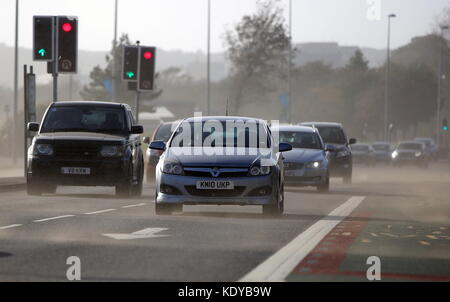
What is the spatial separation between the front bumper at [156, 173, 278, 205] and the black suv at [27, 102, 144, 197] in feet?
19.6

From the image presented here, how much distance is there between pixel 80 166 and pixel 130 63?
1535cm

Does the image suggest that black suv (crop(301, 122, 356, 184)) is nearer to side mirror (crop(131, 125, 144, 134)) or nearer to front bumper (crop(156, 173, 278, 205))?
side mirror (crop(131, 125, 144, 134))

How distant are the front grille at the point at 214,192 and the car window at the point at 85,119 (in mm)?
7308

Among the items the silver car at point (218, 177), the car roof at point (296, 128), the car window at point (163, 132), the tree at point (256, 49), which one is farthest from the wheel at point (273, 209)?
the tree at point (256, 49)

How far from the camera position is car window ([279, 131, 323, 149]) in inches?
1234

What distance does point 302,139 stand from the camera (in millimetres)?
31719

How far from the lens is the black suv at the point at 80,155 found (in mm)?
24719

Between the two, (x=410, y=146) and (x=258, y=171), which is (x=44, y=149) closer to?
(x=258, y=171)

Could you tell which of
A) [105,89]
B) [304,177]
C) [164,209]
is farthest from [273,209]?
[105,89]

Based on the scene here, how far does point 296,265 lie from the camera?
1195 centimetres

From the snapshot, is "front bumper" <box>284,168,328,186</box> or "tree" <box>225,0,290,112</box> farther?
"tree" <box>225,0,290,112</box>

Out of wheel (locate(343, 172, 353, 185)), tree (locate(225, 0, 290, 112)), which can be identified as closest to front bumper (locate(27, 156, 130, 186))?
wheel (locate(343, 172, 353, 185))

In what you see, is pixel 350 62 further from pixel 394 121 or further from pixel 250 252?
pixel 250 252
